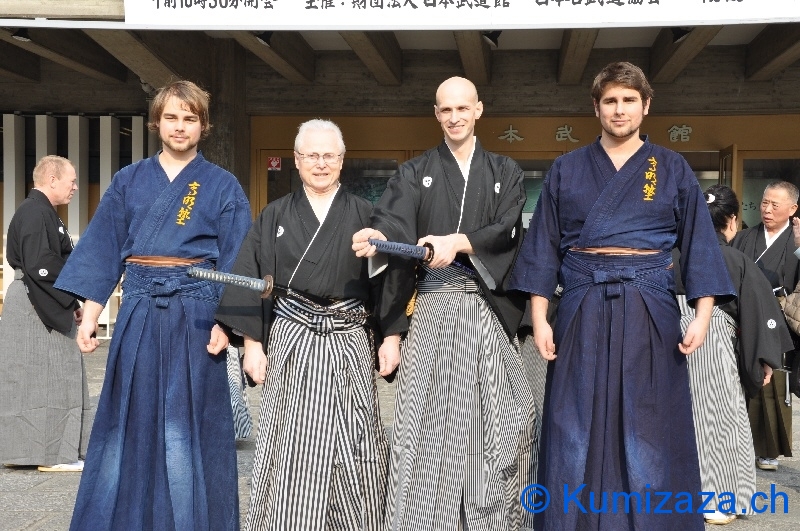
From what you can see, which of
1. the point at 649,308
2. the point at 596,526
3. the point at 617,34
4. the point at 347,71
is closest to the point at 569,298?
the point at 649,308

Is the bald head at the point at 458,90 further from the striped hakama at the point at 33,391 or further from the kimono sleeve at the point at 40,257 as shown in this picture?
the striped hakama at the point at 33,391

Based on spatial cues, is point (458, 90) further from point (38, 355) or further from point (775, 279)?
point (38, 355)

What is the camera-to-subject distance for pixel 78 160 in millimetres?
10398

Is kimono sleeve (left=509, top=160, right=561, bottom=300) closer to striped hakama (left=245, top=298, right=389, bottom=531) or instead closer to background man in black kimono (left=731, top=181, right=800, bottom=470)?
striped hakama (left=245, top=298, right=389, bottom=531)

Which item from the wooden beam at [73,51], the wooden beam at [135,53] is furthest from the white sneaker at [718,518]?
the wooden beam at [73,51]

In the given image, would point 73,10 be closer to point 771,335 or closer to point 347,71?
point 347,71

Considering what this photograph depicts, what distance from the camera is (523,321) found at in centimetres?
370

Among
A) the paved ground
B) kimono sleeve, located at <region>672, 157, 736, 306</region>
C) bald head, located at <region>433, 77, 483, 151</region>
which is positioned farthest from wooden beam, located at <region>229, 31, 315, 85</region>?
kimono sleeve, located at <region>672, 157, 736, 306</region>

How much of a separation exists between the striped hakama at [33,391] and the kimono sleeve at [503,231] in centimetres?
316

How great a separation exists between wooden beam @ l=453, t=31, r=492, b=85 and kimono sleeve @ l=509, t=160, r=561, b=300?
4.84 metres

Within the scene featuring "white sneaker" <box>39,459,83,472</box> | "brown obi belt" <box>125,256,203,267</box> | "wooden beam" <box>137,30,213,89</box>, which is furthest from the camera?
"wooden beam" <box>137,30,213,89</box>

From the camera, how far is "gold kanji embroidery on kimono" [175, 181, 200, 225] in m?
3.46

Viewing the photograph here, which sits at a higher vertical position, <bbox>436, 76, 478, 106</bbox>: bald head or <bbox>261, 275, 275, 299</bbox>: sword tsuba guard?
<bbox>436, 76, 478, 106</bbox>: bald head
